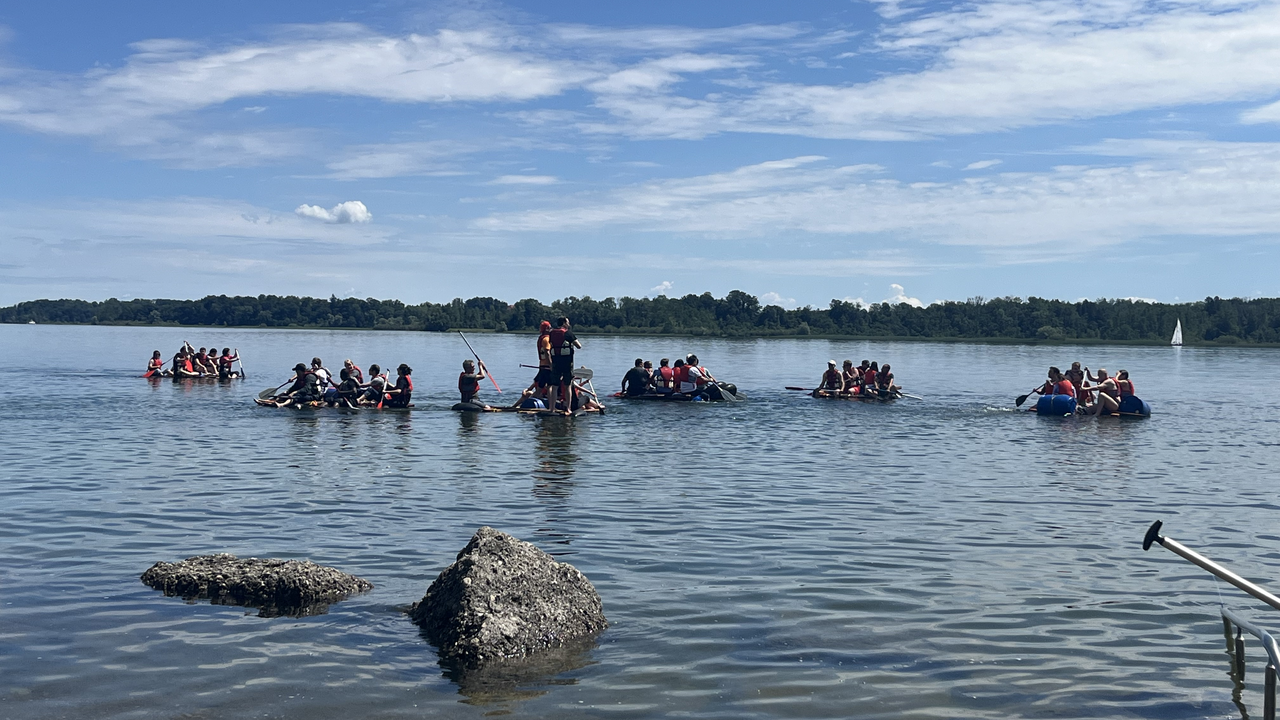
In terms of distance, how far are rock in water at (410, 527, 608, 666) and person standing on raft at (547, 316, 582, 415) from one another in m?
15.6

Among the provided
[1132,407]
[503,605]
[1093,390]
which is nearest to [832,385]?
[1093,390]

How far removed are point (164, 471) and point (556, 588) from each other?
10.1m

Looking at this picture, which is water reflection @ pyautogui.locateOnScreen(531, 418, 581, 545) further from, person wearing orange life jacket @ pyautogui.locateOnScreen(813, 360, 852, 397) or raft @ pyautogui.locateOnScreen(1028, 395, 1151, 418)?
raft @ pyautogui.locateOnScreen(1028, 395, 1151, 418)

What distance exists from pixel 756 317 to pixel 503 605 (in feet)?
435

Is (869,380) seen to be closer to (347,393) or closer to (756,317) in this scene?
(347,393)

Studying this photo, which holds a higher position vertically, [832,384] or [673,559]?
[832,384]

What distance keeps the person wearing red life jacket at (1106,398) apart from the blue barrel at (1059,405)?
2.11 ft

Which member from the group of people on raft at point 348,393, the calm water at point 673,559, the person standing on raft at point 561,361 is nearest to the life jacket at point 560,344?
the person standing on raft at point 561,361

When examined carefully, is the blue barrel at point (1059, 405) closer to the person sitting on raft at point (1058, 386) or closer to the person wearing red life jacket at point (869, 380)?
the person sitting on raft at point (1058, 386)

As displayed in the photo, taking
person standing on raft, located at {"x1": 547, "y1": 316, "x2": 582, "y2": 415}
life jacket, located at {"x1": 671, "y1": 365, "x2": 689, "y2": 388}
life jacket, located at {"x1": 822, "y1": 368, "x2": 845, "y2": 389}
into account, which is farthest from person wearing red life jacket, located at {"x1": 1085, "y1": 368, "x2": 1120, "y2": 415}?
person standing on raft, located at {"x1": 547, "y1": 316, "x2": 582, "y2": 415}

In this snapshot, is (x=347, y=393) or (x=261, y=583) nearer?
(x=261, y=583)

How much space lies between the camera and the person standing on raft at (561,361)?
2367cm

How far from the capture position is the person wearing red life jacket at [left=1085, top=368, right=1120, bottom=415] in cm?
2641

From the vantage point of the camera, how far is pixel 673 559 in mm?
9969
